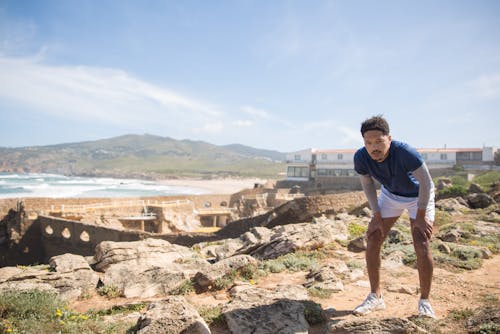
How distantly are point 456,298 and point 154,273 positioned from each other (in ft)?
16.9

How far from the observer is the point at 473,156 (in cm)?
4534

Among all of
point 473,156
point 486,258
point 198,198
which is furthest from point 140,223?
point 473,156

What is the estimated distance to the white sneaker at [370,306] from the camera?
4227 millimetres

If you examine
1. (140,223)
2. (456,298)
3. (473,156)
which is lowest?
(140,223)

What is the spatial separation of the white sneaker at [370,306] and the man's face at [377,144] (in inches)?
70.6

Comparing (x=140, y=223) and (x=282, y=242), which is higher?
(x=282, y=242)

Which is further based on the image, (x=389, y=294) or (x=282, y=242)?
(x=282, y=242)

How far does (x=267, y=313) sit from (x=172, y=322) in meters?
1.18

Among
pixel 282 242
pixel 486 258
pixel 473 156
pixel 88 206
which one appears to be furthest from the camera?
pixel 473 156

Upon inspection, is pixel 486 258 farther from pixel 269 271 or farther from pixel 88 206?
pixel 88 206

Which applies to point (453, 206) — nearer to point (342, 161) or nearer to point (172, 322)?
point (172, 322)

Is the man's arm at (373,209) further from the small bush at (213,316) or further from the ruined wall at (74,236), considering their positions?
the ruined wall at (74,236)

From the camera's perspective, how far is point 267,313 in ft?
14.1

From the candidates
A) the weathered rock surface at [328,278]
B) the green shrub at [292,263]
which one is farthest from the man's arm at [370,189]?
the green shrub at [292,263]
